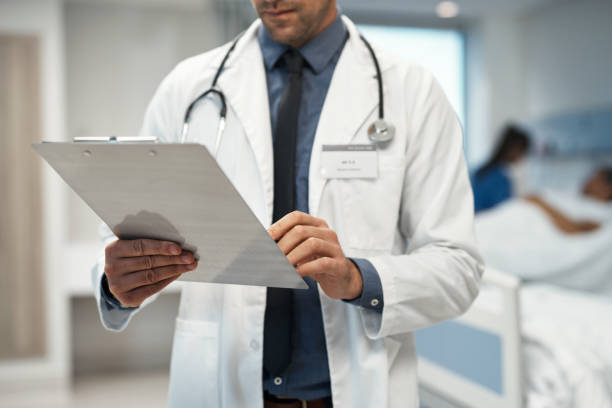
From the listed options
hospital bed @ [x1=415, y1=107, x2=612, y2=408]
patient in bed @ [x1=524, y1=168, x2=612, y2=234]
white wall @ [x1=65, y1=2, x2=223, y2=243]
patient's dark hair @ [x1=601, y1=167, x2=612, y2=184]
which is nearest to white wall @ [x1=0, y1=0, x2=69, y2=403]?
white wall @ [x1=65, y1=2, x2=223, y2=243]

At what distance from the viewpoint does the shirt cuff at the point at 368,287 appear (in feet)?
3.06

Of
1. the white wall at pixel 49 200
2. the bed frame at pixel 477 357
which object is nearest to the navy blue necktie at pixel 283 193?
the bed frame at pixel 477 357

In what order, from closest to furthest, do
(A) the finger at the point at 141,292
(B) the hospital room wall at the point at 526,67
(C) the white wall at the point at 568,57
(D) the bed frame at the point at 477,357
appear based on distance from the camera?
(A) the finger at the point at 141,292 < (D) the bed frame at the point at 477,357 < (C) the white wall at the point at 568,57 < (B) the hospital room wall at the point at 526,67

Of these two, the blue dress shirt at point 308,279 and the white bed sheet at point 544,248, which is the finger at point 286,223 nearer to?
the blue dress shirt at point 308,279

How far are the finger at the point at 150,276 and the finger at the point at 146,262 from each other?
0.01 meters

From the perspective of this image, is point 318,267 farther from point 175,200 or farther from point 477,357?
point 477,357

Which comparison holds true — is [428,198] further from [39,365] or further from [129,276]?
[39,365]

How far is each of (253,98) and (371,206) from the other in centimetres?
31

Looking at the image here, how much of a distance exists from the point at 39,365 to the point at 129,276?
3034mm

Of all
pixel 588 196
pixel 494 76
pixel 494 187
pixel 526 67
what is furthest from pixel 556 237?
pixel 526 67

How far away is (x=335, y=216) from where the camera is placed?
3.48 feet

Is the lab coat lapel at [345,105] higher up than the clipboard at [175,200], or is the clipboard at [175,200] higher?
the lab coat lapel at [345,105]

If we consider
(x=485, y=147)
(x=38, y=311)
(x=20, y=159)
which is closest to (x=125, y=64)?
(x=20, y=159)

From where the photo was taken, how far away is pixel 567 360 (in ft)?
6.12
